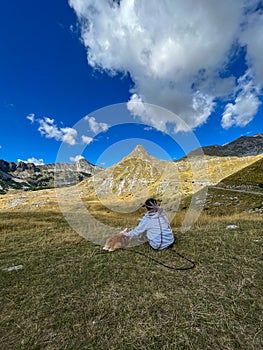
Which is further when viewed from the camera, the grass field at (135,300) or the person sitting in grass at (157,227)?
the person sitting in grass at (157,227)

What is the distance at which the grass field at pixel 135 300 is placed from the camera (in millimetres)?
3904

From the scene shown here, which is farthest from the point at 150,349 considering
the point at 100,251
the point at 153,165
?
the point at 153,165

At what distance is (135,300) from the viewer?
521cm

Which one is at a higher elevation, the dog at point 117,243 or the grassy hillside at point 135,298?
the dog at point 117,243

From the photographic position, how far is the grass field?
3.90 meters

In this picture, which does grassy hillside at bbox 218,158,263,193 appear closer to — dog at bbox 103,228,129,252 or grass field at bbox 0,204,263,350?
dog at bbox 103,228,129,252

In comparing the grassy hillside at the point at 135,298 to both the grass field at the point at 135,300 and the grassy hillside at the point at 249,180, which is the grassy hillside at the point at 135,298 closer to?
the grass field at the point at 135,300

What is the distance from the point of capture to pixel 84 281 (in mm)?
6449

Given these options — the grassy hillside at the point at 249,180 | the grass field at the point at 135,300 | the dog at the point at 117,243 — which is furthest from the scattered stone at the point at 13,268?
the grassy hillside at the point at 249,180

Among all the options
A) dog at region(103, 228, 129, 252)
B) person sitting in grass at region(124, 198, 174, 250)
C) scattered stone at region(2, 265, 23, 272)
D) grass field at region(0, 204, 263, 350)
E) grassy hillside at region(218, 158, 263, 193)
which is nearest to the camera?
grass field at region(0, 204, 263, 350)

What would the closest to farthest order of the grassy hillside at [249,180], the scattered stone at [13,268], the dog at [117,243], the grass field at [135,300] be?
the grass field at [135,300]
the scattered stone at [13,268]
the dog at [117,243]
the grassy hillside at [249,180]

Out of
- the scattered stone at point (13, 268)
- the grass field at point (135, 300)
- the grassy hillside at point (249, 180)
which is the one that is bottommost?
the grass field at point (135, 300)

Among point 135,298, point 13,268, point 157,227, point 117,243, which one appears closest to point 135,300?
point 135,298

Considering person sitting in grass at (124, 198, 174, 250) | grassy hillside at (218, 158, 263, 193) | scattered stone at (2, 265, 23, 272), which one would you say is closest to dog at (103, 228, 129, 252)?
person sitting in grass at (124, 198, 174, 250)
